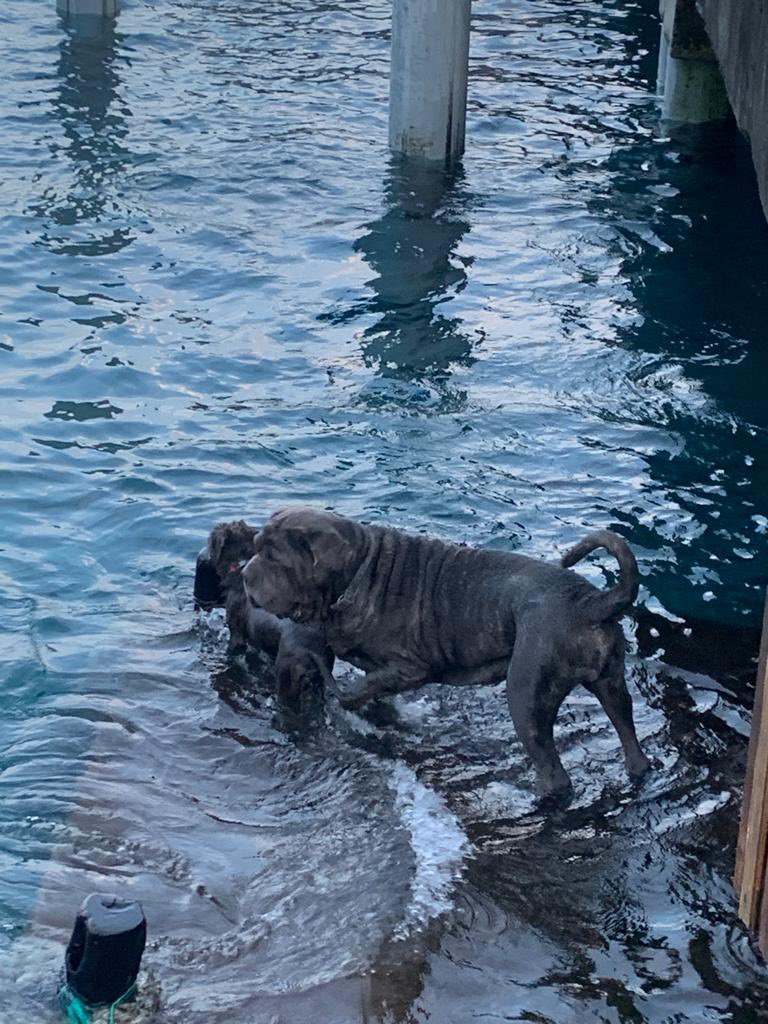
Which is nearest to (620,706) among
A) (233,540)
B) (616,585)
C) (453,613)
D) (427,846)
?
(616,585)

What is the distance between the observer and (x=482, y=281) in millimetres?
13320

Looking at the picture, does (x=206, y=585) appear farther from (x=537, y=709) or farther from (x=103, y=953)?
(x=103, y=953)

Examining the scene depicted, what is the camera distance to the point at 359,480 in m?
9.79

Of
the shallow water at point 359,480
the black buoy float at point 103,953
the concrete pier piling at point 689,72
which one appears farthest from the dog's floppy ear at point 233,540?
the concrete pier piling at point 689,72

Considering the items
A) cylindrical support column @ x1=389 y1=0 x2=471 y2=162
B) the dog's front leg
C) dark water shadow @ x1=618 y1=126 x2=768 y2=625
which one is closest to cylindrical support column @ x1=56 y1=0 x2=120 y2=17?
cylindrical support column @ x1=389 y1=0 x2=471 y2=162

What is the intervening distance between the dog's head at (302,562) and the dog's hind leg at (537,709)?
958mm

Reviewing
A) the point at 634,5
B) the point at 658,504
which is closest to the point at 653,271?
the point at 658,504

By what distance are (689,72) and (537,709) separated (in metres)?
12.3

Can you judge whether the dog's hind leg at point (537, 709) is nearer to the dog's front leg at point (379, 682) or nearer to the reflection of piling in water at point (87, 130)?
the dog's front leg at point (379, 682)

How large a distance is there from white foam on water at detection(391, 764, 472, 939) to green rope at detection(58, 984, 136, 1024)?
111 cm

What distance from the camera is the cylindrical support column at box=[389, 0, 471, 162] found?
14789 mm

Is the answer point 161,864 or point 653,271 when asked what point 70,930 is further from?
point 653,271

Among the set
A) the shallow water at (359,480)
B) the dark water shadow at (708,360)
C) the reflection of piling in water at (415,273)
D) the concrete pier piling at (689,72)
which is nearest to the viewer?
the shallow water at (359,480)

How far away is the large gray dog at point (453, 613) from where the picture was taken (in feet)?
20.4
